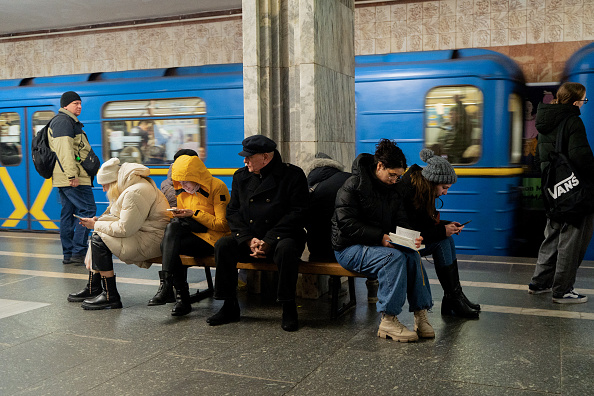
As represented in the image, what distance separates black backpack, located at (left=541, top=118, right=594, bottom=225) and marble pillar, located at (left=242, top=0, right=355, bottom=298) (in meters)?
1.83

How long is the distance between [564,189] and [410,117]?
9.12 feet

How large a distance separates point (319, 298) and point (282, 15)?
2.47 m

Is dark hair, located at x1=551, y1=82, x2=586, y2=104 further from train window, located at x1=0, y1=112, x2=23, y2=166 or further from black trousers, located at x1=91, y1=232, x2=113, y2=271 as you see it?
train window, located at x1=0, y1=112, x2=23, y2=166

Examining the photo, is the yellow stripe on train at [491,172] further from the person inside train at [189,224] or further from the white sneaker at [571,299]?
the person inside train at [189,224]

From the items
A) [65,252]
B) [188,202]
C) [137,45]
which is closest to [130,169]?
[188,202]

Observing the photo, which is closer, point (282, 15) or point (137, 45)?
point (282, 15)

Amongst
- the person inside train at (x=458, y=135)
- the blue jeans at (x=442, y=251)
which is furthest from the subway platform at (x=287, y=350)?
the person inside train at (x=458, y=135)

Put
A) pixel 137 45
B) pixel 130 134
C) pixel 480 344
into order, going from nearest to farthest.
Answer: pixel 480 344, pixel 130 134, pixel 137 45

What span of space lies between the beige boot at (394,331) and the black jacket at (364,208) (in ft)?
1.65

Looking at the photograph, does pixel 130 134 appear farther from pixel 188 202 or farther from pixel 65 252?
pixel 188 202

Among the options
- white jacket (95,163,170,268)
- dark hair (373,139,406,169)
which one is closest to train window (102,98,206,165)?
white jacket (95,163,170,268)

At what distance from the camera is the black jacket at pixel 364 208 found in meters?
4.14

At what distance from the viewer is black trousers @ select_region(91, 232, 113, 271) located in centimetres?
488

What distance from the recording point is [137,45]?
12.5 metres
